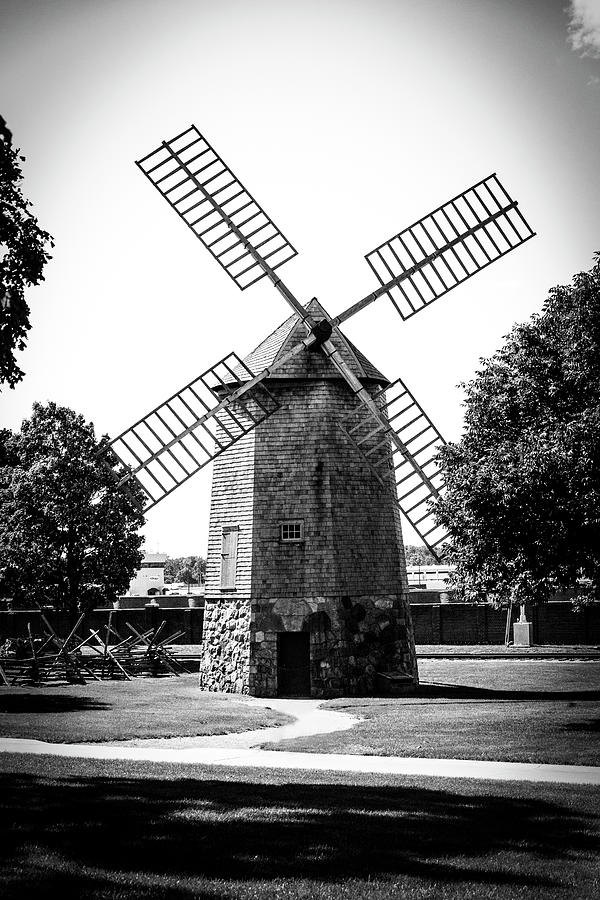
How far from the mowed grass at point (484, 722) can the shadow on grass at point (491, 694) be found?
3 cm

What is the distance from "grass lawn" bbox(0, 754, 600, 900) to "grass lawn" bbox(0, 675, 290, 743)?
5.15 meters

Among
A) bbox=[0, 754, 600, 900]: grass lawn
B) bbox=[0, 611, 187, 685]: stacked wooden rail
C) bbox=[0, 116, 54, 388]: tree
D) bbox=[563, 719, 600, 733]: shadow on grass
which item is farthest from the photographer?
bbox=[0, 611, 187, 685]: stacked wooden rail

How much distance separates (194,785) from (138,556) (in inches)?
1146

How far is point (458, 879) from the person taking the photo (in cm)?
711

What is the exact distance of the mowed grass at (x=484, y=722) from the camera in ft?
48.2

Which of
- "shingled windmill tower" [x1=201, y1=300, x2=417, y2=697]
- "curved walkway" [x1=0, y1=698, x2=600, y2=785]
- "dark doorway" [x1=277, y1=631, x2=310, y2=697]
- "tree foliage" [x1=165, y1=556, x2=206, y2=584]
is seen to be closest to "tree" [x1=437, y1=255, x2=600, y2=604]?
"shingled windmill tower" [x1=201, y1=300, x2=417, y2=697]

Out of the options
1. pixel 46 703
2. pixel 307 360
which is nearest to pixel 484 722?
pixel 46 703

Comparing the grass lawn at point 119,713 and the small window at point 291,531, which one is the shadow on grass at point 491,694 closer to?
the small window at point 291,531

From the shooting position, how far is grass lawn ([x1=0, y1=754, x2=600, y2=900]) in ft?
22.2

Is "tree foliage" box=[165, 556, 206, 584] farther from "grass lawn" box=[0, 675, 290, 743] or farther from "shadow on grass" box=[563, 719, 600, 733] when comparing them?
"shadow on grass" box=[563, 719, 600, 733]

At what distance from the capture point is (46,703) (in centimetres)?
2059

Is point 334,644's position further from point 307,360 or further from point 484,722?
point 307,360

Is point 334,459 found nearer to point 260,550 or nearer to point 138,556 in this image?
point 260,550

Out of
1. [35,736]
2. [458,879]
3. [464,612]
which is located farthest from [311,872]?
[464,612]
